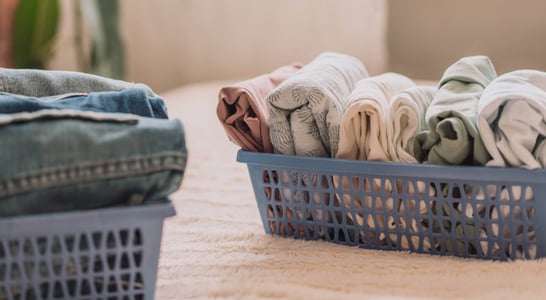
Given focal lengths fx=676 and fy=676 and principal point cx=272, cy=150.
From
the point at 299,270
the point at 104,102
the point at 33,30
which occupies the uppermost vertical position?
the point at 104,102

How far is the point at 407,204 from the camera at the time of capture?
82cm

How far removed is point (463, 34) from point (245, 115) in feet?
3.48

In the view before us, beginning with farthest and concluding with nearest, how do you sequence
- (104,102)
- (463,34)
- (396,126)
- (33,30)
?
(33,30)
(463,34)
(396,126)
(104,102)

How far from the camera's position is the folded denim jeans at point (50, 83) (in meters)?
0.80

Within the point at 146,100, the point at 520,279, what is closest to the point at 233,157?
the point at 146,100

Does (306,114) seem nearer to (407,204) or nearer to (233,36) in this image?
(407,204)

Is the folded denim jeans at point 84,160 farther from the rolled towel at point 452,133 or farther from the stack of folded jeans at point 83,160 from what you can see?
the rolled towel at point 452,133

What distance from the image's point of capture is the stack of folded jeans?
0.62 metres

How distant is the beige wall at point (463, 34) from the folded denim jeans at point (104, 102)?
119 cm

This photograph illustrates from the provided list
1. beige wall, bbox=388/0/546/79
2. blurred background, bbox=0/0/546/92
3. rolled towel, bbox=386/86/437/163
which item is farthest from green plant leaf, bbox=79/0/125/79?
rolled towel, bbox=386/86/437/163

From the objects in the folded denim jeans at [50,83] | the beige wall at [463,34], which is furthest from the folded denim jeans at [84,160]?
the beige wall at [463,34]

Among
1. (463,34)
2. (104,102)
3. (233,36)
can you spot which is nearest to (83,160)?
(104,102)

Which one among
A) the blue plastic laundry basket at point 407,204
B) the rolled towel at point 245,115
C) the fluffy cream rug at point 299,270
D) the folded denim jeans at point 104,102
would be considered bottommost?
the fluffy cream rug at point 299,270

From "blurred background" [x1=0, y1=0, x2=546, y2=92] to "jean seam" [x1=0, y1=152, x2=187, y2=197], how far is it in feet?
4.26
